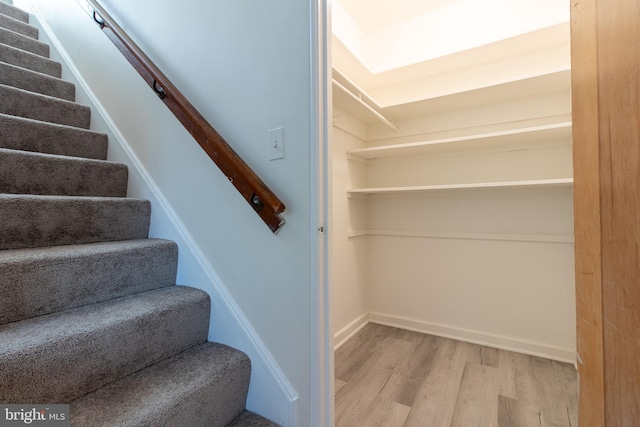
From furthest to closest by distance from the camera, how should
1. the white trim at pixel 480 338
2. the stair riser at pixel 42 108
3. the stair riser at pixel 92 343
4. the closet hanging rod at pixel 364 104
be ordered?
the white trim at pixel 480 338
the closet hanging rod at pixel 364 104
the stair riser at pixel 42 108
the stair riser at pixel 92 343

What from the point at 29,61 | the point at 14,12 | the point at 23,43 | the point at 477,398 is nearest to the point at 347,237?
the point at 477,398

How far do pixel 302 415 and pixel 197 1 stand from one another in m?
1.82

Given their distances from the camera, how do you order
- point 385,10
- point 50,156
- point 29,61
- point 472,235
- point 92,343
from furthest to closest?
point 385,10, point 472,235, point 29,61, point 50,156, point 92,343

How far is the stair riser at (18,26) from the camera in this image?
207 centimetres

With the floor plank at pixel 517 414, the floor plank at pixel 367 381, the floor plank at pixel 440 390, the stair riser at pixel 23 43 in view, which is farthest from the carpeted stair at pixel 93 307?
the floor plank at pixel 517 414

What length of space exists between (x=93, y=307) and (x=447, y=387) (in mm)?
1759

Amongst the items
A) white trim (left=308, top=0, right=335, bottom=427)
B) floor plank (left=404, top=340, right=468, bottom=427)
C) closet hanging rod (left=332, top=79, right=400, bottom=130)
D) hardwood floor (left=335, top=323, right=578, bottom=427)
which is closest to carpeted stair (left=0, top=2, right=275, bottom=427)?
white trim (left=308, top=0, right=335, bottom=427)

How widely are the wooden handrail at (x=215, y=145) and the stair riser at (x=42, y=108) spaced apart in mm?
617

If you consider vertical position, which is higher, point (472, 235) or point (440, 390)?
point (472, 235)

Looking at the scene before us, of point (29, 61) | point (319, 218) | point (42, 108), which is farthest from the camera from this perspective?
point (29, 61)

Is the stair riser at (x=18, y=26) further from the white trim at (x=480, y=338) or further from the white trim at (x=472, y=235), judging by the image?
the white trim at (x=480, y=338)

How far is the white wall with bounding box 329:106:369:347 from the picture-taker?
2.10 metres

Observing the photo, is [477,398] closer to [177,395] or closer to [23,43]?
[177,395]

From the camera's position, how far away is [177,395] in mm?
859
